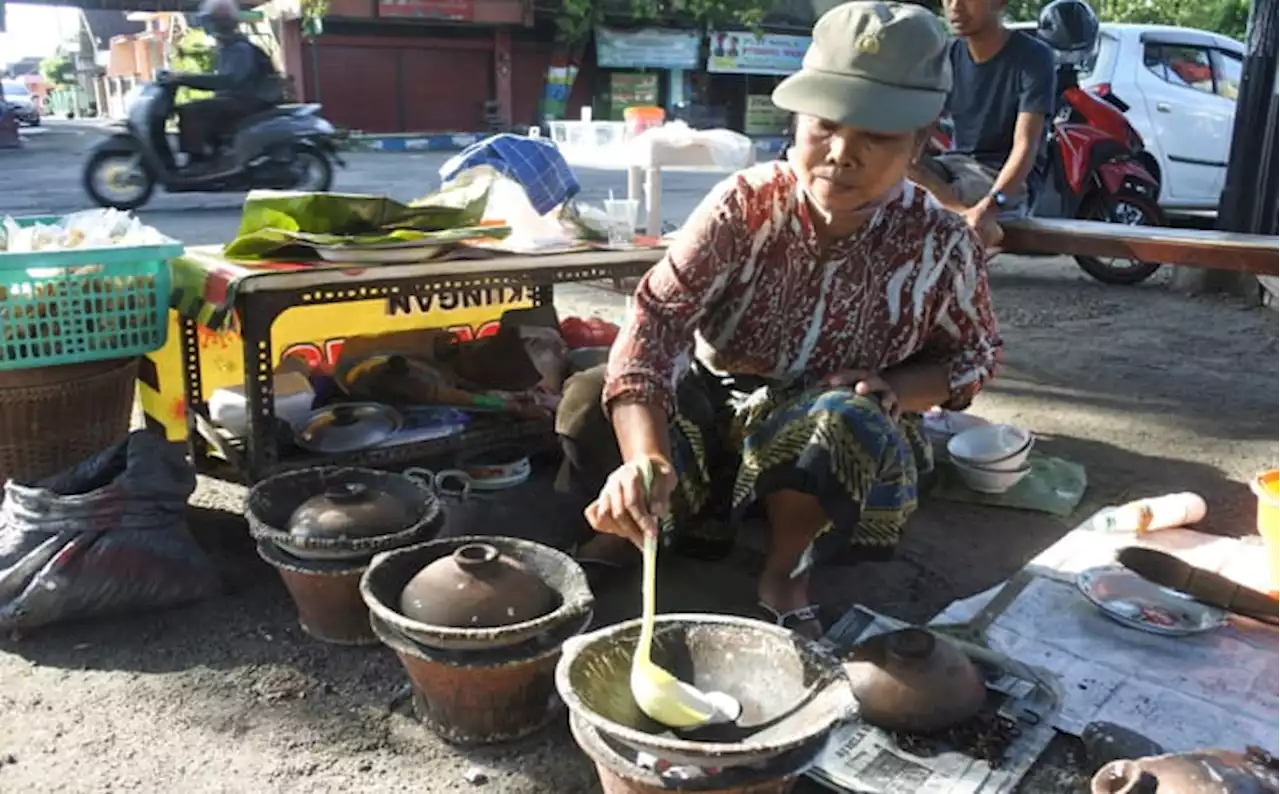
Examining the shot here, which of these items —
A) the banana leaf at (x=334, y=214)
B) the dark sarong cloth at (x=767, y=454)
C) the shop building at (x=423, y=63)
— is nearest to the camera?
the dark sarong cloth at (x=767, y=454)

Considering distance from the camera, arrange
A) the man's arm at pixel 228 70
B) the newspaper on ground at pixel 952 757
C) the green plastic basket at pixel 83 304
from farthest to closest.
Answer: the man's arm at pixel 228 70, the green plastic basket at pixel 83 304, the newspaper on ground at pixel 952 757

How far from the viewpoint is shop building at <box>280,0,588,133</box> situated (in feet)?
57.7

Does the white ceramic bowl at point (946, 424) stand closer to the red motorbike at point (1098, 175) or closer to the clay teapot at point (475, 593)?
the clay teapot at point (475, 593)

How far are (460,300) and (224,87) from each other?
607 centimetres

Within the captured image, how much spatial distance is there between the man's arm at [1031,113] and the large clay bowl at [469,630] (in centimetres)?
255

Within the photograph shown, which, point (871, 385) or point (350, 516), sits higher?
point (871, 385)

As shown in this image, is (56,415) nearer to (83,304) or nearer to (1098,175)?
(83,304)

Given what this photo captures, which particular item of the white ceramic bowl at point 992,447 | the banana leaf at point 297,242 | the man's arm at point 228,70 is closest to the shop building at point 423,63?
the man's arm at point 228,70

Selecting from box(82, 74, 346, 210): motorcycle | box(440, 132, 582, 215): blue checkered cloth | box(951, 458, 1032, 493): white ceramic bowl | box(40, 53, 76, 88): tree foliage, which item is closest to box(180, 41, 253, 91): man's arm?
box(82, 74, 346, 210): motorcycle

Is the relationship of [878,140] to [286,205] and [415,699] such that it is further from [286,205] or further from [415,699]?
[286,205]

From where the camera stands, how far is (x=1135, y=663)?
2.02 metres

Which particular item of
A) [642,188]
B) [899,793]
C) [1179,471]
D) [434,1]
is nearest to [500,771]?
[899,793]

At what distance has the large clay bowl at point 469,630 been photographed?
1.73 m

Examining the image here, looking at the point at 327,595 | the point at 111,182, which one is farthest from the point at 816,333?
the point at 111,182
